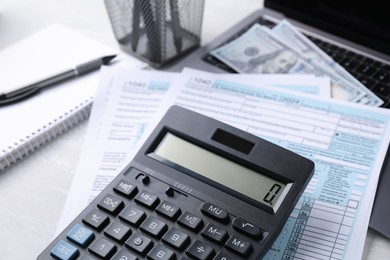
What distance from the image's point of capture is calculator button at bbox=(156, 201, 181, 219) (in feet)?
1.29

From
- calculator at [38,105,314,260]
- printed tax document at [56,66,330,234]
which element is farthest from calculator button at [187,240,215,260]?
printed tax document at [56,66,330,234]

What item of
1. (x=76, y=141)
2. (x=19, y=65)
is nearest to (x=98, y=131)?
(x=76, y=141)

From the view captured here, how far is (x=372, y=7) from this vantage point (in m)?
0.56

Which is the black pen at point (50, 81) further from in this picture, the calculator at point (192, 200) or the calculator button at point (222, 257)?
the calculator button at point (222, 257)

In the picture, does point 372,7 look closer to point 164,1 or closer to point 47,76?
point 164,1

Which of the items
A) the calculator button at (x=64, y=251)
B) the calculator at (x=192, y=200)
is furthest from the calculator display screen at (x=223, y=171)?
the calculator button at (x=64, y=251)

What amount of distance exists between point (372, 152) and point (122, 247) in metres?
0.24

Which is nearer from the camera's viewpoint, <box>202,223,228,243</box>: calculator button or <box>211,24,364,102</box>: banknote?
<box>202,223,228,243</box>: calculator button

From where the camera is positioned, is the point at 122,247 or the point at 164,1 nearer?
the point at 122,247

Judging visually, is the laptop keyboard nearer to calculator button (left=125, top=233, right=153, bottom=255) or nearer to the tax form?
the tax form

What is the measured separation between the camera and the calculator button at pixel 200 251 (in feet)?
1.21

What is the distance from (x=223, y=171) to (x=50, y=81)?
0.78 ft

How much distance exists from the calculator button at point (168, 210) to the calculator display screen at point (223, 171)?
4 cm

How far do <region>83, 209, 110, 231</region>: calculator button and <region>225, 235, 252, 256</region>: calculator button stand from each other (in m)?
0.10
